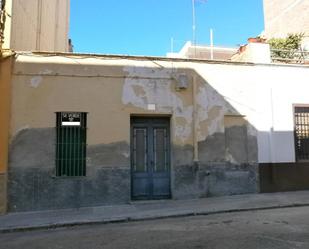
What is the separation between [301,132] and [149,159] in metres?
5.19

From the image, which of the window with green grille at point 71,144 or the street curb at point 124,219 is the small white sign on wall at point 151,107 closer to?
the window with green grille at point 71,144

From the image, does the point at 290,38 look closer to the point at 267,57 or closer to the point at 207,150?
the point at 267,57

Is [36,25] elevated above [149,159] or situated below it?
above

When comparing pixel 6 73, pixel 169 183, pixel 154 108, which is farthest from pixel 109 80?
pixel 169 183

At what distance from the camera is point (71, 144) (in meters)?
11.0

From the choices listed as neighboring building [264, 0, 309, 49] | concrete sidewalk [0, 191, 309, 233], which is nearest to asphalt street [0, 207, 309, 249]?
concrete sidewalk [0, 191, 309, 233]

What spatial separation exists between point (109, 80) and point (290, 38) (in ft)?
30.9

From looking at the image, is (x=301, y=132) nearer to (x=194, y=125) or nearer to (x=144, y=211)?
(x=194, y=125)

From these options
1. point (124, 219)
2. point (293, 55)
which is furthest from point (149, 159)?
point (293, 55)

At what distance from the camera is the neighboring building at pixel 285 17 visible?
69.5 feet

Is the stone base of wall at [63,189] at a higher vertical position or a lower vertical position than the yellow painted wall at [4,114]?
lower

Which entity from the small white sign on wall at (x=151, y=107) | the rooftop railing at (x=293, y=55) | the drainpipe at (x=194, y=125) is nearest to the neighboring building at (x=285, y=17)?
the rooftop railing at (x=293, y=55)

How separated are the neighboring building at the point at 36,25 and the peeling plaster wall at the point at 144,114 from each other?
92 cm

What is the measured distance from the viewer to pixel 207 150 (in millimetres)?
11867
